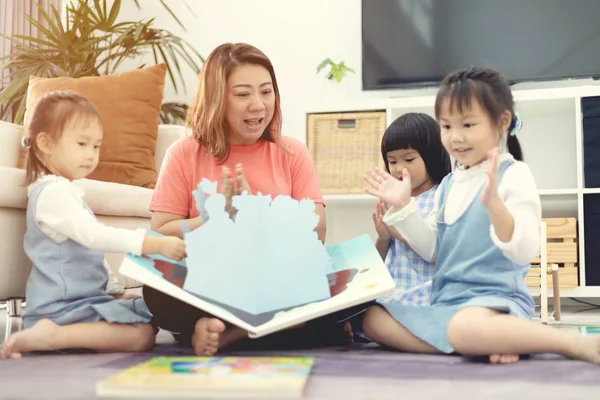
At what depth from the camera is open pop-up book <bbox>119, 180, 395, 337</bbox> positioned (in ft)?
2.80

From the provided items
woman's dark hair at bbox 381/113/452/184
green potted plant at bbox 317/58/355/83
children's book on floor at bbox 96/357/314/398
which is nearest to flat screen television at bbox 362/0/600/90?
green potted plant at bbox 317/58/355/83

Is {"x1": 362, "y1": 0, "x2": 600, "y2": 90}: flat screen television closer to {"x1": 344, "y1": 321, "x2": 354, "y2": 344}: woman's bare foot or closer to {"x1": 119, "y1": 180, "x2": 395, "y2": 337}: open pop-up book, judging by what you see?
{"x1": 344, "y1": 321, "x2": 354, "y2": 344}: woman's bare foot

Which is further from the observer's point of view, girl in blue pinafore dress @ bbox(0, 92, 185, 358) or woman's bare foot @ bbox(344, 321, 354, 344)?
woman's bare foot @ bbox(344, 321, 354, 344)

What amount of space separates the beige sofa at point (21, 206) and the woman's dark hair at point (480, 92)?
2.51 feet

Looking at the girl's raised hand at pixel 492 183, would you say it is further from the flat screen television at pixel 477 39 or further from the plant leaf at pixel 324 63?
the plant leaf at pixel 324 63

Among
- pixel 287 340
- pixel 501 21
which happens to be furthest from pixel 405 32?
pixel 287 340

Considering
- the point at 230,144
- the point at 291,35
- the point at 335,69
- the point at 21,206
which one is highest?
the point at 291,35

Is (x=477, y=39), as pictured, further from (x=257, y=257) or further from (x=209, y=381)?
(x=209, y=381)

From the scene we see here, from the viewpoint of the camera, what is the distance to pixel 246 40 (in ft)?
9.48

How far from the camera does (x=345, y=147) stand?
2.42 metres

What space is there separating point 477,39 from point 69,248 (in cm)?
197

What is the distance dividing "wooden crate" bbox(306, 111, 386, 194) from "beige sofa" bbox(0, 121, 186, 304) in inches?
24.2

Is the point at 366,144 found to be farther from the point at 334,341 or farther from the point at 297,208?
the point at 297,208

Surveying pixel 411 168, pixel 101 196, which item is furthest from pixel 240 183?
pixel 101 196
